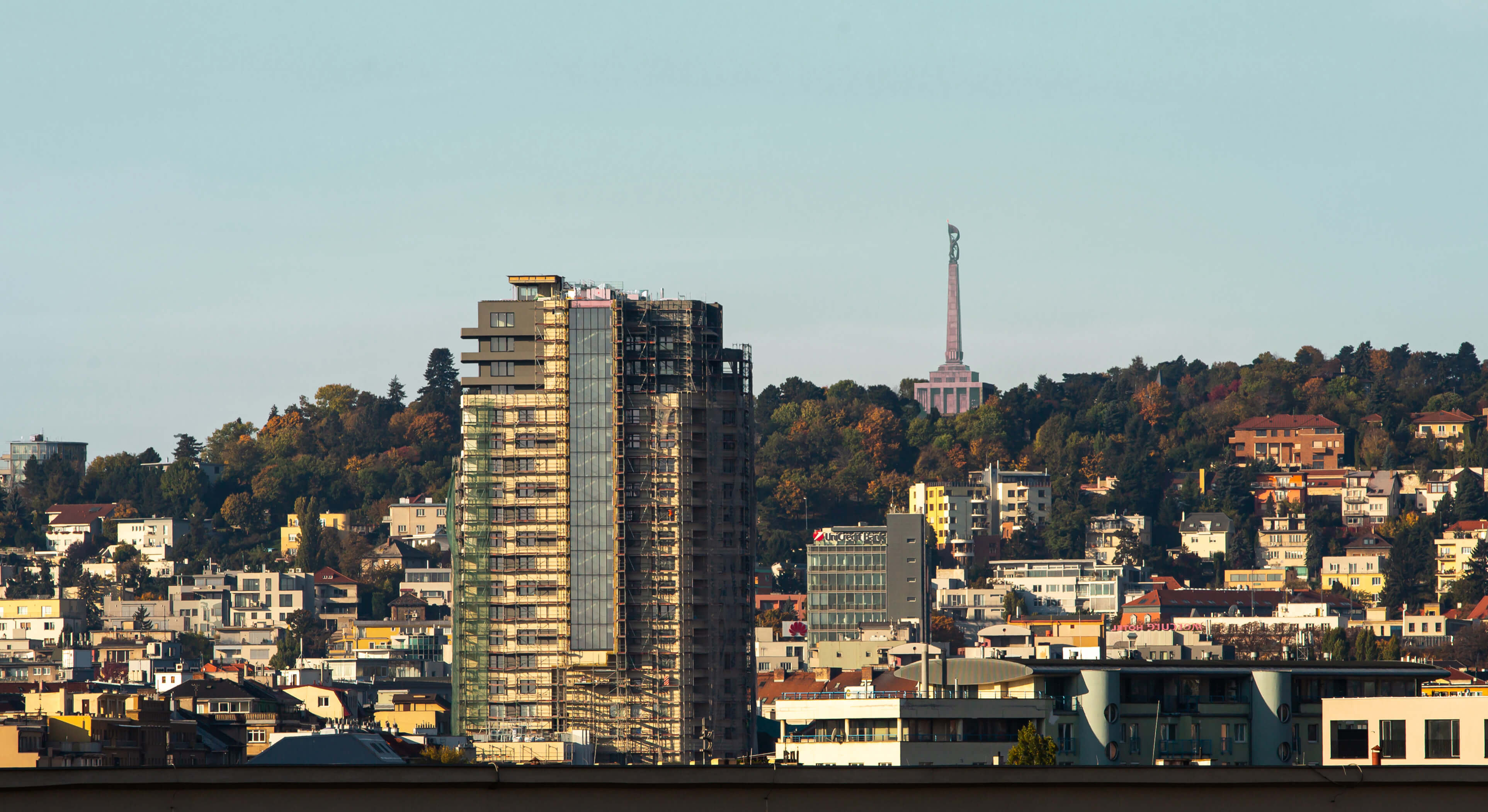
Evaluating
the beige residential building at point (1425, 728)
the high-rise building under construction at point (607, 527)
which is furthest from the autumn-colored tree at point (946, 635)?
the beige residential building at point (1425, 728)

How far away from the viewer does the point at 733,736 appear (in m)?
122

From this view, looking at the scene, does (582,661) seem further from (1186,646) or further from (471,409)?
(1186,646)

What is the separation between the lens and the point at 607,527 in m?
128

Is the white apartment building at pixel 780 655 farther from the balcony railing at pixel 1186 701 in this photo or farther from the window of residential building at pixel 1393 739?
the window of residential building at pixel 1393 739

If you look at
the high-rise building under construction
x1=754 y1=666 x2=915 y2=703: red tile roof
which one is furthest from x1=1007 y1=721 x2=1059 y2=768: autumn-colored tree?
the high-rise building under construction

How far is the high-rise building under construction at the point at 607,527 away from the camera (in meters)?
123

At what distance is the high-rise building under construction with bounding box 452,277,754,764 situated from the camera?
404 ft

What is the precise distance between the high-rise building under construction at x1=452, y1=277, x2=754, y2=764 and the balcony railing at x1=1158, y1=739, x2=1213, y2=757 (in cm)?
5448

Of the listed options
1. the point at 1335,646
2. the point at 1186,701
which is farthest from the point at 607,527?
the point at 1186,701

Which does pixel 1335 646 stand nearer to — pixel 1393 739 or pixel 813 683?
pixel 813 683

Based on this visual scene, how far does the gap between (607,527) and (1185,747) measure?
2515 inches

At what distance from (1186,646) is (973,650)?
977 inches

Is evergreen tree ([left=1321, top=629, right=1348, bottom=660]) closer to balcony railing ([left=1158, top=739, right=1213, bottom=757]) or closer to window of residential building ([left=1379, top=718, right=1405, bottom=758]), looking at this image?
balcony railing ([left=1158, top=739, right=1213, bottom=757])

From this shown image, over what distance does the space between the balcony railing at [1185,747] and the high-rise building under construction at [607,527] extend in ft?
179
